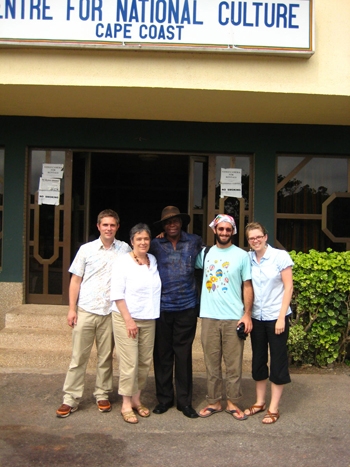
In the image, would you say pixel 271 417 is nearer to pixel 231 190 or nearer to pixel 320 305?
pixel 320 305

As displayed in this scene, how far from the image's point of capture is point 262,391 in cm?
411

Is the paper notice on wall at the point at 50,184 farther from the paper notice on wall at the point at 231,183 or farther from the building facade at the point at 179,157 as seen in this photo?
the paper notice on wall at the point at 231,183

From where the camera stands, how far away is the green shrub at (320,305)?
5.19 metres

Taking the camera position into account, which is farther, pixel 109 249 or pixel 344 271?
pixel 344 271

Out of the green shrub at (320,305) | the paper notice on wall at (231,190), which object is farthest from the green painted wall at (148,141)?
the green shrub at (320,305)

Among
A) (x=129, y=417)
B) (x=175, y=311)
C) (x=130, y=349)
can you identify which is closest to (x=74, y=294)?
(x=130, y=349)

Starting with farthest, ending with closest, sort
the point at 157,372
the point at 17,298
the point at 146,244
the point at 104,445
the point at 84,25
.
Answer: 1. the point at 17,298
2. the point at 84,25
3. the point at 157,372
4. the point at 146,244
5. the point at 104,445

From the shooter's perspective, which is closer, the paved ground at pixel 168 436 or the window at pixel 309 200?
the paved ground at pixel 168 436

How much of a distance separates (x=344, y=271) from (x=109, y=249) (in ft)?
8.92

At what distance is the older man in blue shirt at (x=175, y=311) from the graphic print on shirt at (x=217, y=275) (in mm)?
171

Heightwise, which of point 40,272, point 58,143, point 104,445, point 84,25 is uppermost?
point 84,25

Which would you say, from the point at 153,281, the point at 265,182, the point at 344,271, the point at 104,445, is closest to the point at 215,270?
the point at 153,281

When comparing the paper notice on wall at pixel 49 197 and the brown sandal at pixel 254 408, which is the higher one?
the paper notice on wall at pixel 49 197

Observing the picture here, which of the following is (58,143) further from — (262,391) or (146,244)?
(262,391)
